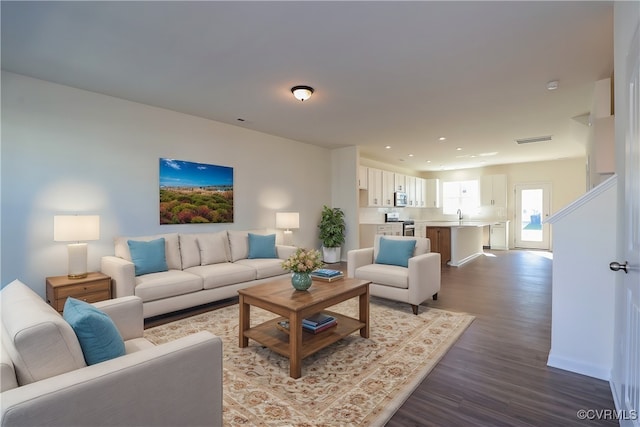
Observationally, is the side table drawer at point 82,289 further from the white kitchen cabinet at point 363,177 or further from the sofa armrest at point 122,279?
the white kitchen cabinet at point 363,177

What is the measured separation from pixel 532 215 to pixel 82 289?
10.9 metres

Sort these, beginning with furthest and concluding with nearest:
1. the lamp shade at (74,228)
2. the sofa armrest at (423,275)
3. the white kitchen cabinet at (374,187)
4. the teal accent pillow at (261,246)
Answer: the white kitchen cabinet at (374,187)
the teal accent pillow at (261,246)
the sofa armrest at (423,275)
the lamp shade at (74,228)

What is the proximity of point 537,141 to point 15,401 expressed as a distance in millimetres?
7981

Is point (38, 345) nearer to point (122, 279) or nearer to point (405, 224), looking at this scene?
point (122, 279)

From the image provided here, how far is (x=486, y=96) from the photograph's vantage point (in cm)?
377

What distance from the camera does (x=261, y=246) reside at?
449cm

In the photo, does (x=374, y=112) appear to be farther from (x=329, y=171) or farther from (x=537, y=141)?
(x=537, y=141)

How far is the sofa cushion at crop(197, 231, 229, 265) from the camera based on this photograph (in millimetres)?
4039

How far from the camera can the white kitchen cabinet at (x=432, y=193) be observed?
35.3ft

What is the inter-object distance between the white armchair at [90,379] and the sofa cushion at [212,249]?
2606mm

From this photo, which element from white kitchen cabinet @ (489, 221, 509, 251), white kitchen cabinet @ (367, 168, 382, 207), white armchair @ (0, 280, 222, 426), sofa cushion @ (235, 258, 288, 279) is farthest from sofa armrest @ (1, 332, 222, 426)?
white kitchen cabinet @ (489, 221, 509, 251)

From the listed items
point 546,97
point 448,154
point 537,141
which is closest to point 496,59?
point 546,97

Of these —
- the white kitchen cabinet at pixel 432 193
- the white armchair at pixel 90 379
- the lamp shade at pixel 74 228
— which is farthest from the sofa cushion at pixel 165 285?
the white kitchen cabinet at pixel 432 193

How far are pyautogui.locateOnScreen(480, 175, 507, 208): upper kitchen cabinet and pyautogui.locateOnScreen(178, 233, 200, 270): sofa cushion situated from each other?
29.9 ft
